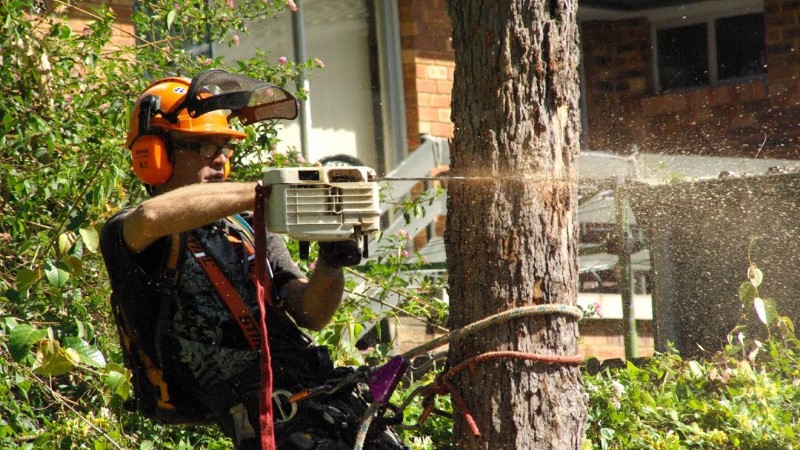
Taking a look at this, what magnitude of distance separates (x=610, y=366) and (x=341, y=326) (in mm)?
1437

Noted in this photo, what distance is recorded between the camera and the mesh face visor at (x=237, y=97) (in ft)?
10.9

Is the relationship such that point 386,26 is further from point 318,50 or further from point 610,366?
point 610,366

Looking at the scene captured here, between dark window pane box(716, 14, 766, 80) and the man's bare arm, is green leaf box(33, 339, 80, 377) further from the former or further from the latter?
dark window pane box(716, 14, 766, 80)

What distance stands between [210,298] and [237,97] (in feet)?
1.94

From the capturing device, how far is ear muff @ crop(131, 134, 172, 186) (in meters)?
3.38

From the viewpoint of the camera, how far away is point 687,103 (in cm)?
1057

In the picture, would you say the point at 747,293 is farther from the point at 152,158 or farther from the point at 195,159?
the point at 152,158

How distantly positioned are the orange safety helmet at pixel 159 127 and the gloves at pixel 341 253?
535 millimetres

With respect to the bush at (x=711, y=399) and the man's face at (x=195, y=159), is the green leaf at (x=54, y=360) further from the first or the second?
the bush at (x=711, y=399)

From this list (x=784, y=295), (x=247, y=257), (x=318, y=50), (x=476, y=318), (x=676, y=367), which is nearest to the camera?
(x=476, y=318)

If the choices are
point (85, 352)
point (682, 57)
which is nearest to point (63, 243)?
point (85, 352)

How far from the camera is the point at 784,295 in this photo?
5852mm

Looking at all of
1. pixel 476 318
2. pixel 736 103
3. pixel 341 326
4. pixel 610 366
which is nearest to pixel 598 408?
pixel 610 366

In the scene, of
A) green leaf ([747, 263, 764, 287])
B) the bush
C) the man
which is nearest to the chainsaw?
the man
